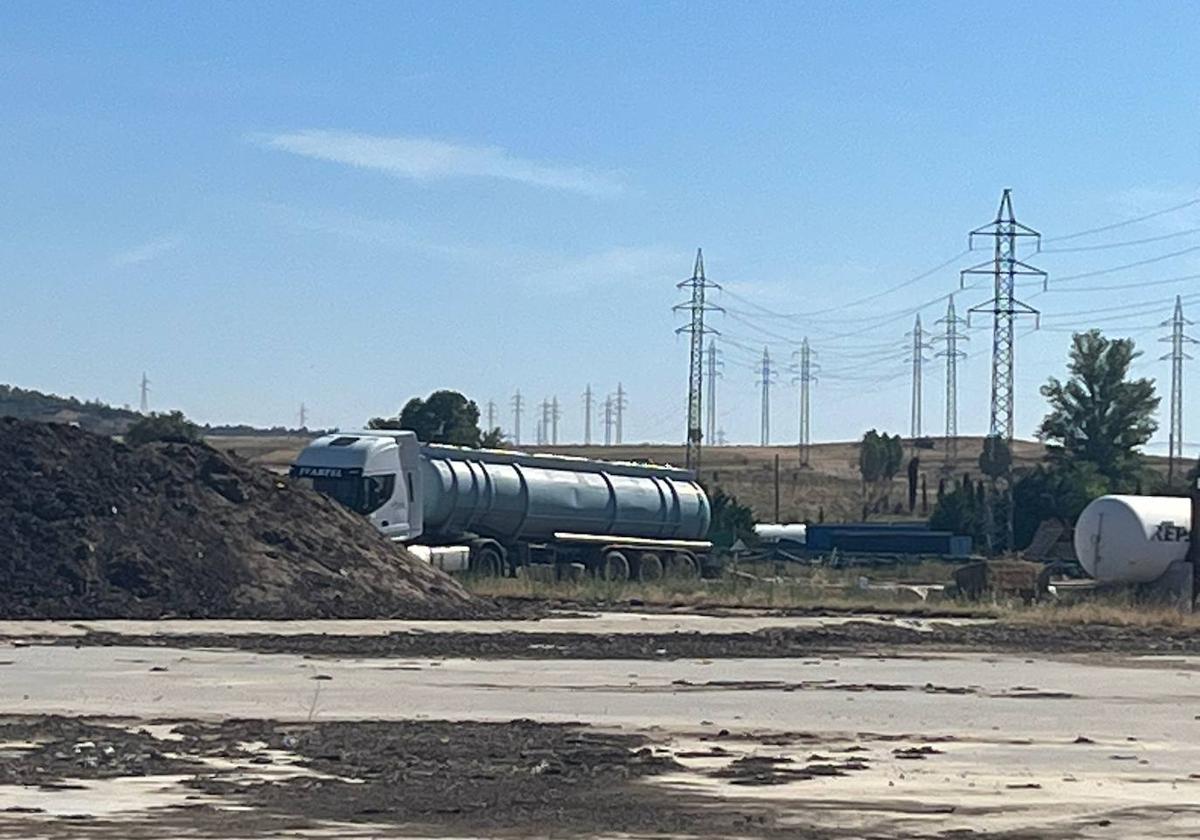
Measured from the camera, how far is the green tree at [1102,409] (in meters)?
111

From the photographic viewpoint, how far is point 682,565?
6238 centimetres

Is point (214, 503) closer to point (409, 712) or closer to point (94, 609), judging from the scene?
point (94, 609)

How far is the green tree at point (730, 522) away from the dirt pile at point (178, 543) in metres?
35.9

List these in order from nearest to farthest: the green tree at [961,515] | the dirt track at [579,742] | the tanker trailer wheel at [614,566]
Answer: the dirt track at [579,742] < the tanker trailer wheel at [614,566] < the green tree at [961,515]

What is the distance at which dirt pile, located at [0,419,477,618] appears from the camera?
4069 cm

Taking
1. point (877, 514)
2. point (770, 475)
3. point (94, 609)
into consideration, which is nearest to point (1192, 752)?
point (94, 609)

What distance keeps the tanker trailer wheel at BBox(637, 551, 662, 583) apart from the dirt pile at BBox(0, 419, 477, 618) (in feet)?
45.1

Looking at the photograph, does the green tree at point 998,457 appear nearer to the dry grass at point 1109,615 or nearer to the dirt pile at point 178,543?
the dry grass at point 1109,615

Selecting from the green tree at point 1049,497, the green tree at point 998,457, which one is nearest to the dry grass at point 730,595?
the green tree at point 998,457

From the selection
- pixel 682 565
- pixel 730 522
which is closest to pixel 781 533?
pixel 730 522

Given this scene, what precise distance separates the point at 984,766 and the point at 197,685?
420 inches

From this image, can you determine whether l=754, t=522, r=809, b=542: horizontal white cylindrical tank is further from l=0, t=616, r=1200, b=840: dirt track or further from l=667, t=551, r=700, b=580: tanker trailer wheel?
l=0, t=616, r=1200, b=840: dirt track

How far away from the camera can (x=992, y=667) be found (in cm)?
3266

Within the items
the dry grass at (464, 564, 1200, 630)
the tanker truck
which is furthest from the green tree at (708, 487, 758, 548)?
the dry grass at (464, 564, 1200, 630)
